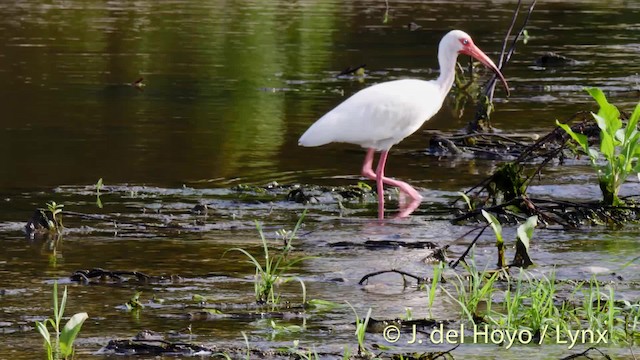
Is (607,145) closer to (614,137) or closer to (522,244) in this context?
(614,137)

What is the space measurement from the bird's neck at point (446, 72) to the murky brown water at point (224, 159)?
0.79 metres

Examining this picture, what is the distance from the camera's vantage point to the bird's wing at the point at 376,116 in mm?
10844

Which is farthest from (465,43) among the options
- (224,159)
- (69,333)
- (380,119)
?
(69,333)

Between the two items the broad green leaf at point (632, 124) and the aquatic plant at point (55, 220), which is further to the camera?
the aquatic plant at point (55, 220)

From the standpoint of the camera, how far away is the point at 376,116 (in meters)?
11.0

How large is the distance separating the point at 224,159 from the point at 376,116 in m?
2.33

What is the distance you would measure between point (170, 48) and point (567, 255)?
16.5 metres

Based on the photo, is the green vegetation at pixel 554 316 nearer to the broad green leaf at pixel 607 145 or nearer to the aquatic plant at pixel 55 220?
the broad green leaf at pixel 607 145

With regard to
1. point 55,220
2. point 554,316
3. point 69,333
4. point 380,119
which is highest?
point 69,333

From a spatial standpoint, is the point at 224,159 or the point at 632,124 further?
the point at 224,159

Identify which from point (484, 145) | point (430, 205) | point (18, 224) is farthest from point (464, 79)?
→ point (18, 224)

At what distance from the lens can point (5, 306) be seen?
7.19 meters

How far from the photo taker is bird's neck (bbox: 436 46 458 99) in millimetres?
11375

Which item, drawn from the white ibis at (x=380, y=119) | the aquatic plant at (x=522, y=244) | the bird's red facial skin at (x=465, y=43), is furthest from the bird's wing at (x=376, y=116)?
the aquatic plant at (x=522, y=244)
